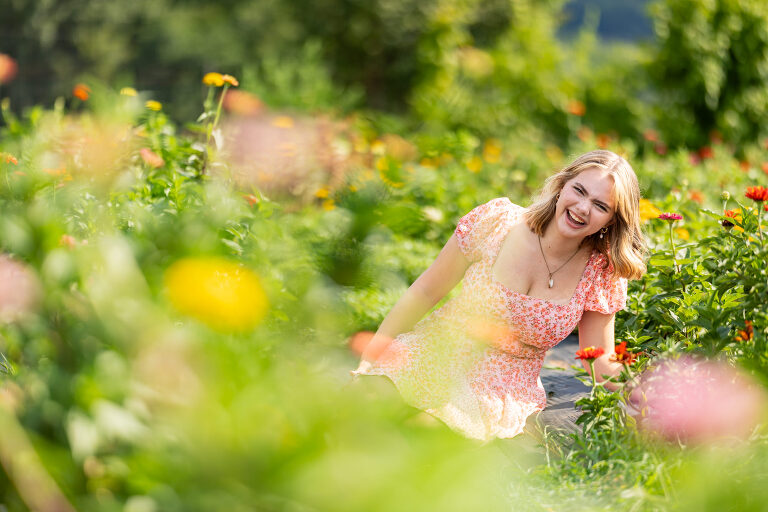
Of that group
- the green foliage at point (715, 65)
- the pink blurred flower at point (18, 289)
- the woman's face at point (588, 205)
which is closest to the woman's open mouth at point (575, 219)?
the woman's face at point (588, 205)

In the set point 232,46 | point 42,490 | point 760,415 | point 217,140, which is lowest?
point 760,415

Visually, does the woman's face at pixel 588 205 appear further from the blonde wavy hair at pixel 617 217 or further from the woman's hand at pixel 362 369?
the woman's hand at pixel 362 369

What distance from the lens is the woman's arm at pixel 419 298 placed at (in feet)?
7.65

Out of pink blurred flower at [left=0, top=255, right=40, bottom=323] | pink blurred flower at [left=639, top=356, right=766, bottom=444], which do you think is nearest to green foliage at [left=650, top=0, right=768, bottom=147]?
pink blurred flower at [left=639, top=356, right=766, bottom=444]

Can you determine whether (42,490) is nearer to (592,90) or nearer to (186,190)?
(186,190)

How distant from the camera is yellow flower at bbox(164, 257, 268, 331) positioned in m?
0.99

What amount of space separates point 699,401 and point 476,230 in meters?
0.92

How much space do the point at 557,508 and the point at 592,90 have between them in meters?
7.26

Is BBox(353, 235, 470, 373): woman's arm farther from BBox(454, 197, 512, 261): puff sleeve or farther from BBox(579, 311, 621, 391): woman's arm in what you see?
BBox(579, 311, 621, 391): woman's arm

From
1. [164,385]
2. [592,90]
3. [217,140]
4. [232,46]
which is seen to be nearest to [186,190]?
[217,140]

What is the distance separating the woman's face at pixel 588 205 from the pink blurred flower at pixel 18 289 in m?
1.56

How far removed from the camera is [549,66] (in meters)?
8.35

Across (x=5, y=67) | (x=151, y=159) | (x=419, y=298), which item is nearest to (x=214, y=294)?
(x=419, y=298)

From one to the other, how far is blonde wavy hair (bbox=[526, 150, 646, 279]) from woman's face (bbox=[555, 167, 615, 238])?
24mm
